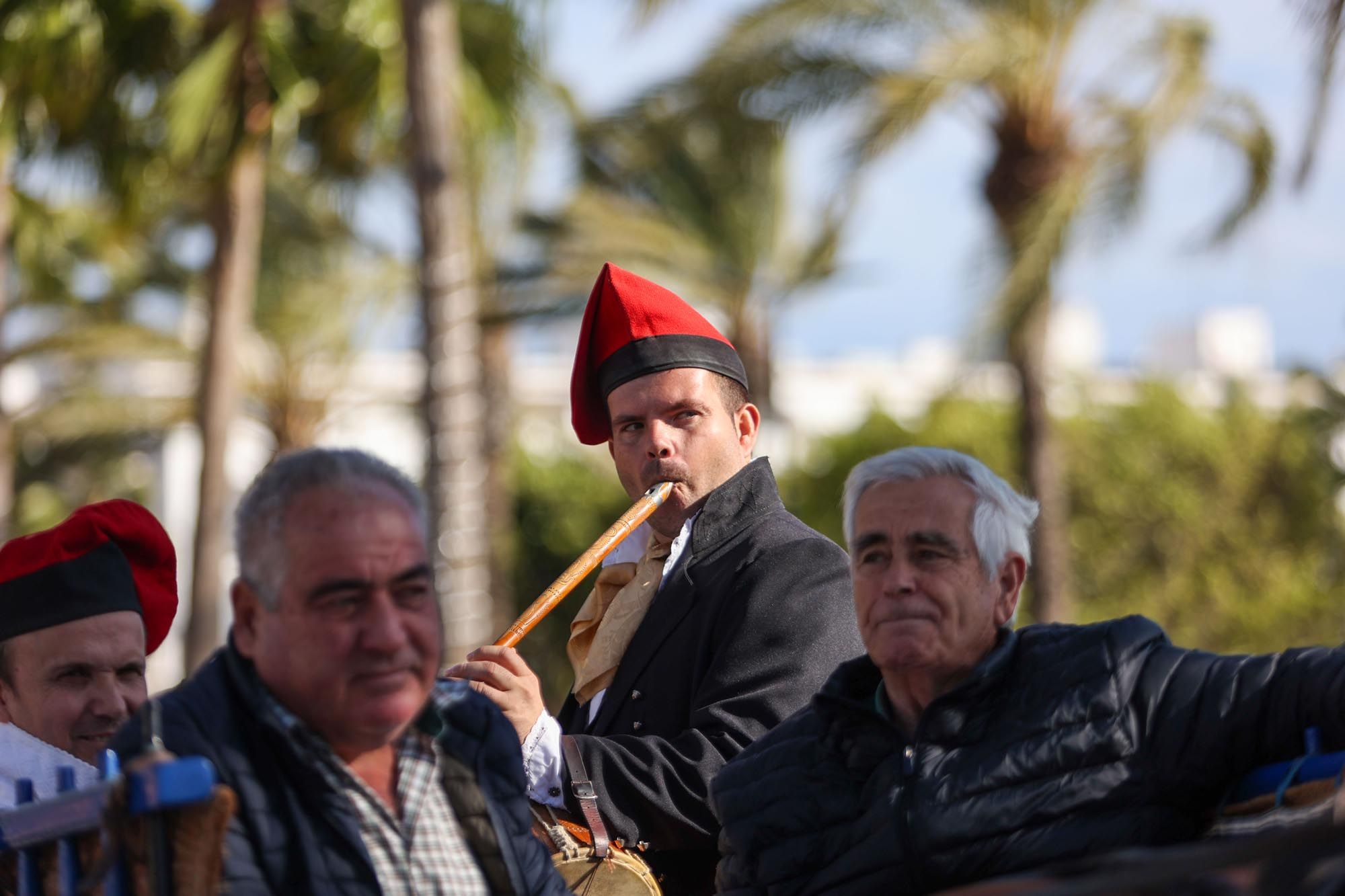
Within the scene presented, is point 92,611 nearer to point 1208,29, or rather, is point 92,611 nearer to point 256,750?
point 256,750

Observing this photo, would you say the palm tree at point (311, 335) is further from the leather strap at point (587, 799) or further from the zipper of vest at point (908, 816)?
the zipper of vest at point (908, 816)

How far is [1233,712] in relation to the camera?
2.89 m

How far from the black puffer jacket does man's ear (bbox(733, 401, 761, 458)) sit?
1.14 meters

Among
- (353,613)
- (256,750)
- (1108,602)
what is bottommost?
(256,750)

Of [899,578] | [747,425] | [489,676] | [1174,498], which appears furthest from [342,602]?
[1174,498]

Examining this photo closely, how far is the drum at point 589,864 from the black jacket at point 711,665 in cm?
7

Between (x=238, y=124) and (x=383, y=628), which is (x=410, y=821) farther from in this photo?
(x=238, y=124)

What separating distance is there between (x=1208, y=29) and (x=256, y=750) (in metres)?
11.1

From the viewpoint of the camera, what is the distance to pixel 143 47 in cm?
1263

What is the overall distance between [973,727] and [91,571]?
1.75 meters

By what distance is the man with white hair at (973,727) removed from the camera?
2916mm

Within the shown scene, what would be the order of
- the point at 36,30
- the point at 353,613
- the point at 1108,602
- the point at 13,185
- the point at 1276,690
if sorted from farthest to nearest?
1. the point at 1108,602
2. the point at 13,185
3. the point at 36,30
4. the point at 1276,690
5. the point at 353,613

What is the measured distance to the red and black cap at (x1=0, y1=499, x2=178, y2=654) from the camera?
348 cm

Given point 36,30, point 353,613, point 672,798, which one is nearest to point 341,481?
point 353,613
